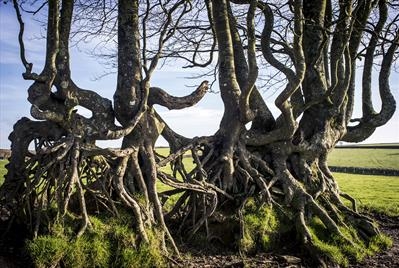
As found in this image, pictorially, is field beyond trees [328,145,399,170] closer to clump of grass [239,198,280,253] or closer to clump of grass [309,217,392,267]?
clump of grass [309,217,392,267]

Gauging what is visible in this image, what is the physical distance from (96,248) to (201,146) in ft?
12.8

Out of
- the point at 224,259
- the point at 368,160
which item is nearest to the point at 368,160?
the point at 368,160

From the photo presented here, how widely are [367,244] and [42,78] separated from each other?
334 inches

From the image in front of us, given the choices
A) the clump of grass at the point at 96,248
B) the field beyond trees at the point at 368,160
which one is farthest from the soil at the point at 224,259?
the field beyond trees at the point at 368,160

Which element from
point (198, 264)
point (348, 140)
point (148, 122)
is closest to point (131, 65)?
point (148, 122)

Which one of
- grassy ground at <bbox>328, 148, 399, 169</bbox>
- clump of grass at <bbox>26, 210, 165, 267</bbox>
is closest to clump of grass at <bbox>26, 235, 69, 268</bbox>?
clump of grass at <bbox>26, 210, 165, 267</bbox>

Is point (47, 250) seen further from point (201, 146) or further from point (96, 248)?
point (201, 146)

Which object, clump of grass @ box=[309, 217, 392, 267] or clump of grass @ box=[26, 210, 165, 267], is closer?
clump of grass @ box=[26, 210, 165, 267]

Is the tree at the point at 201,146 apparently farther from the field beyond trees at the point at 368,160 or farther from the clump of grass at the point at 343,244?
the field beyond trees at the point at 368,160

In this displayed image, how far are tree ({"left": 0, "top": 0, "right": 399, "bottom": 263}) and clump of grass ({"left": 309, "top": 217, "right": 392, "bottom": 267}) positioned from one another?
0.04 meters

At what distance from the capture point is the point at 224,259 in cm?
855

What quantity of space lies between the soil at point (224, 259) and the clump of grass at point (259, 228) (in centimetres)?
29

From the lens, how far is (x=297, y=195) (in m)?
10.1

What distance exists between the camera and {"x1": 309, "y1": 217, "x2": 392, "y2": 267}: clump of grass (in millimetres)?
8780
